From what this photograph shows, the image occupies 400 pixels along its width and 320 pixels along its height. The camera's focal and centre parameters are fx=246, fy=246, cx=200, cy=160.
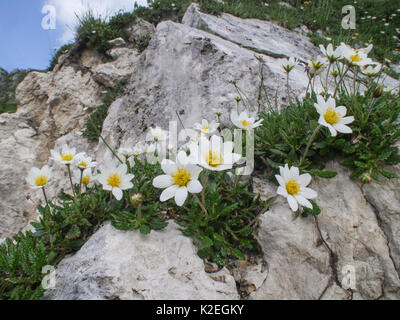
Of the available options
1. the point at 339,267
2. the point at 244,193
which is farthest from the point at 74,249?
the point at 339,267

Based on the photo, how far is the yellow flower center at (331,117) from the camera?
1.75 meters

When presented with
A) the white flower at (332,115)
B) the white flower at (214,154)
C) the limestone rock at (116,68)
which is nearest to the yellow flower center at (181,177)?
the white flower at (214,154)

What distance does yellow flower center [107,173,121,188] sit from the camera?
189cm

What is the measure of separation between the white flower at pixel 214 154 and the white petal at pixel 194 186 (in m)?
0.13

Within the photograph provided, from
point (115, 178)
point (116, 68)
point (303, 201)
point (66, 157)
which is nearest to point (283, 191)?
point (303, 201)

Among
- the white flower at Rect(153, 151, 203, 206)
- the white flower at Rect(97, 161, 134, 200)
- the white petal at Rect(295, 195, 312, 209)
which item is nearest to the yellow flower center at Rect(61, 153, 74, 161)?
the white flower at Rect(97, 161, 134, 200)

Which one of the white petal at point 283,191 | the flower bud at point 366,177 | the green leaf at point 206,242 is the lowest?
the green leaf at point 206,242

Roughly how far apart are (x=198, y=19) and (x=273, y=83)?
2965 mm

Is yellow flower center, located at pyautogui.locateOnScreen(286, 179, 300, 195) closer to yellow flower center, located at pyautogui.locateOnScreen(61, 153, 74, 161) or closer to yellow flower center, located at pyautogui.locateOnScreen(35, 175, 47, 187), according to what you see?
yellow flower center, located at pyautogui.locateOnScreen(61, 153, 74, 161)

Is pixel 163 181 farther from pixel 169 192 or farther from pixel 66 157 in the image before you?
pixel 66 157

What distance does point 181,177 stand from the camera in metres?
1.58

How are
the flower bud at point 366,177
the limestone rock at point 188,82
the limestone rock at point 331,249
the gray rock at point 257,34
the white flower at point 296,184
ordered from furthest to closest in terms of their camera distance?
the gray rock at point 257,34, the limestone rock at point 188,82, the flower bud at point 366,177, the limestone rock at point 331,249, the white flower at point 296,184

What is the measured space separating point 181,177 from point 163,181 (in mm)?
117

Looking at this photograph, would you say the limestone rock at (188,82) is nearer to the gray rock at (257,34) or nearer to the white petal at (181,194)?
the gray rock at (257,34)
